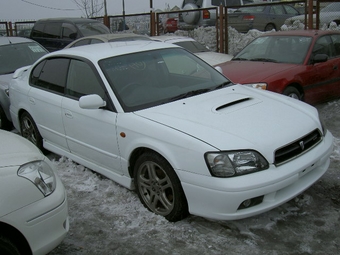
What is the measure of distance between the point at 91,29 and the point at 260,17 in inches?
250

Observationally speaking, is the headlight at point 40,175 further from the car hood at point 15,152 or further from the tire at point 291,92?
the tire at point 291,92

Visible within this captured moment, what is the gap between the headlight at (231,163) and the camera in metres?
3.19

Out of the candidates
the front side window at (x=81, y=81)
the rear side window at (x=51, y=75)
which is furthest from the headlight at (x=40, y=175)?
the rear side window at (x=51, y=75)

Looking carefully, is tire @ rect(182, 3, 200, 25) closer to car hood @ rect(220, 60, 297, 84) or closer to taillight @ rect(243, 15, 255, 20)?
taillight @ rect(243, 15, 255, 20)

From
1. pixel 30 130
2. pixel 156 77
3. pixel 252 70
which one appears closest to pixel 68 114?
pixel 156 77

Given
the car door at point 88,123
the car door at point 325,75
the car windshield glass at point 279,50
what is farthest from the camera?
the car windshield glass at point 279,50

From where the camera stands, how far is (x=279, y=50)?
7.29 metres

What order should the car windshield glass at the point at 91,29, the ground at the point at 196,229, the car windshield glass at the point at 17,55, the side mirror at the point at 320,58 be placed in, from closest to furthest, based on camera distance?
the ground at the point at 196,229 < the side mirror at the point at 320,58 < the car windshield glass at the point at 17,55 < the car windshield glass at the point at 91,29

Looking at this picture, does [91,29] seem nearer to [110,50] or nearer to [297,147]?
[110,50]

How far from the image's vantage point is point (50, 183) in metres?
2.84

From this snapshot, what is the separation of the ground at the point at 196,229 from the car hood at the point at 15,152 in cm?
91

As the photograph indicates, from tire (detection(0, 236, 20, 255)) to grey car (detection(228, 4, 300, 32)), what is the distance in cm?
1251

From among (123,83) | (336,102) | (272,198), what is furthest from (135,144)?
(336,102)

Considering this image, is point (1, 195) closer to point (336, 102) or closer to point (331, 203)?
point (331, 203)
